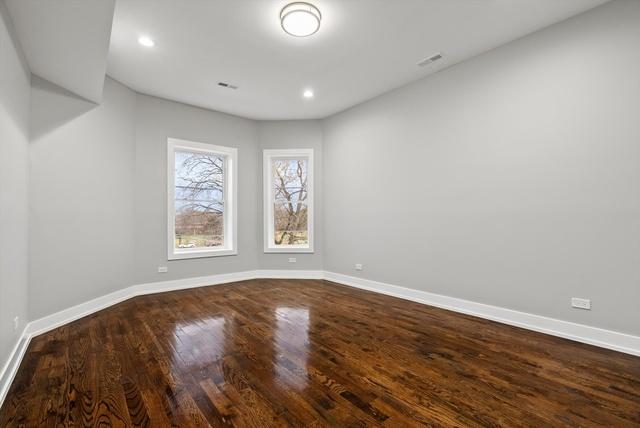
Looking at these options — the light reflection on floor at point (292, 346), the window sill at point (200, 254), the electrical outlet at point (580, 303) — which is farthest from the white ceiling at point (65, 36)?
the electrical outlet at point (580, 303)

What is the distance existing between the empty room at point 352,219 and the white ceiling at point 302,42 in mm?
29

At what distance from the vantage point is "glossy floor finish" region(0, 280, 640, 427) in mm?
1715

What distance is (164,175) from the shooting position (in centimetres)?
467

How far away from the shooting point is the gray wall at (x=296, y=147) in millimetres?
5598

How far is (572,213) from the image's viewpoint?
283 cm

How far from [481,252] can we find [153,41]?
420 cm

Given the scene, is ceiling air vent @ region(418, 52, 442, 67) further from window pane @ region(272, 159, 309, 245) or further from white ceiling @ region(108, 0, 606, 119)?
window pane @ region(272, 159, 309, 245)

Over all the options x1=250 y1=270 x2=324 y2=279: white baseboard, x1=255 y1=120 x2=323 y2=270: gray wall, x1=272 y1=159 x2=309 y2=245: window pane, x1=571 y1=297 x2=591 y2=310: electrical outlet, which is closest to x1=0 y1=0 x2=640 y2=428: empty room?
x1=571 y1=297 x2=591 y2=310: electrical outlet

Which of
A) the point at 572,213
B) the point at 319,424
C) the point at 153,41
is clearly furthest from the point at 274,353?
the point at 153,41

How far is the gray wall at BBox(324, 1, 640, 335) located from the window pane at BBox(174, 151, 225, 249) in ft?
9.10

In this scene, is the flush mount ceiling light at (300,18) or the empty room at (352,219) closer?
the empty room at (352,219)

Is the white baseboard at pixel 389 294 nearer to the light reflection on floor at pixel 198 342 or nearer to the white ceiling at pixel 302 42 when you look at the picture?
the light reflection on floor at pixel 198 342

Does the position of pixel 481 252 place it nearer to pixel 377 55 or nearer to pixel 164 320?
pixel 377 55

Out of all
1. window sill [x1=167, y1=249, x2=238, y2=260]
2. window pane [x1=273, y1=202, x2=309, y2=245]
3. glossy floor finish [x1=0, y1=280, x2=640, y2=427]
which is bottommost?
glossy floor finish [x1=0, y1=280, x2=640, y2=427]
